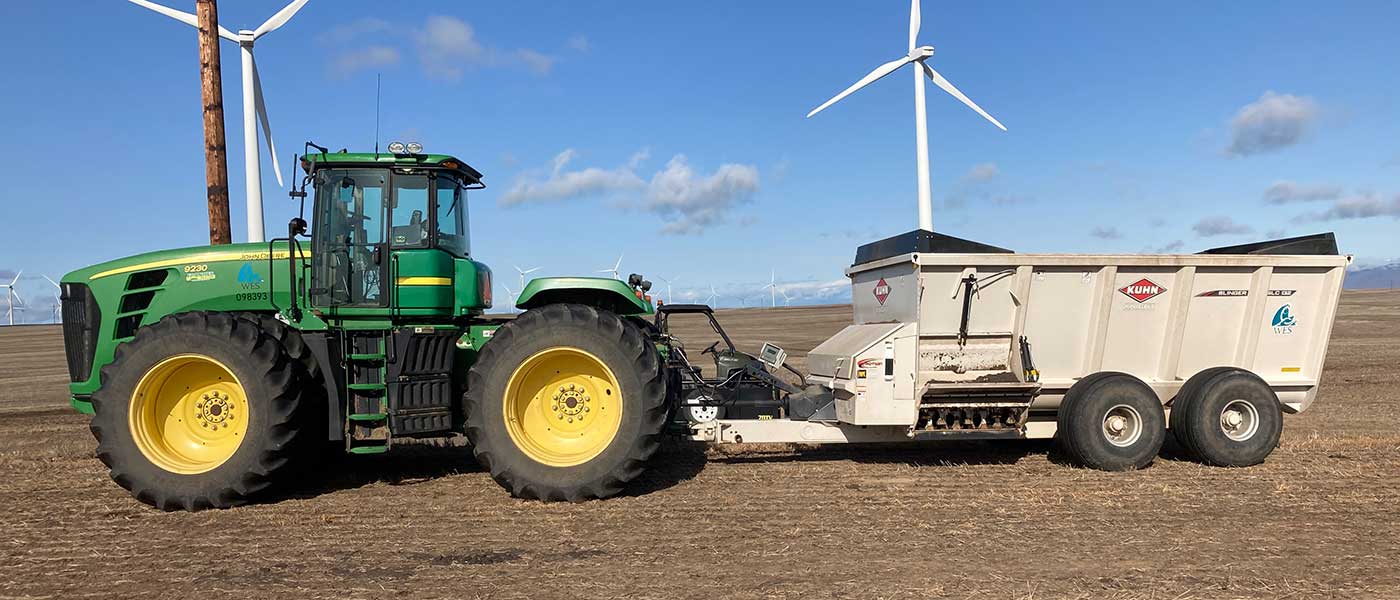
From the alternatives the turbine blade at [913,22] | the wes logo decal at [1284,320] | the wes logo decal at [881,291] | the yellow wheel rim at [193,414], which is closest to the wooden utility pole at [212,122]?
the yellow wheel rim at [193,414]

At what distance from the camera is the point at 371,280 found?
6.80 m

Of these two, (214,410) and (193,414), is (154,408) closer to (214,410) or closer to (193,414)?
(193,414)

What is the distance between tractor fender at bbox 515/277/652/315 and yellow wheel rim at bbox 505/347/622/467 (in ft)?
2.10

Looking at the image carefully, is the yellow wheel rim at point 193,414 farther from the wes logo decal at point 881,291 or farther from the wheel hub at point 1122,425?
the wheel hub at point 1122,425

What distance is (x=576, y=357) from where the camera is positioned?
6754mm

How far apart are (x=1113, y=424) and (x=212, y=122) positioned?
388 inches

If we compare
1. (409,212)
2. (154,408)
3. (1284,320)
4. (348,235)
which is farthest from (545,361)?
(1284,320)

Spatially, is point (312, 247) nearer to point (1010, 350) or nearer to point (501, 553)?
point (501, 553)

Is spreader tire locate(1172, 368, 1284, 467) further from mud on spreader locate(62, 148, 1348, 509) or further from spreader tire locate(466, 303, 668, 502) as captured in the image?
spreader tire locate(466, 303, 668, 502)

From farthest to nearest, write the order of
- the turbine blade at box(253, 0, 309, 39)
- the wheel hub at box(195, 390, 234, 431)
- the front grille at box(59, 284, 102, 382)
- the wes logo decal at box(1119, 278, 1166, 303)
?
the turbine blade at box(253, 0, 309, 39), the wes logo decal at box(1119, 278, 1166, 303), the front grille at box(59, 284, 102, 382), the wheel hub at box(195, 390, 234, 431)

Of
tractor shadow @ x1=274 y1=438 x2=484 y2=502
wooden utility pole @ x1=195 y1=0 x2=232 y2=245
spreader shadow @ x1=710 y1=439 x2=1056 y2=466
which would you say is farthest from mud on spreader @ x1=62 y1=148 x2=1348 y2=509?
wooden utility pole @ x1=195 y1=0 x2=232 y2=245

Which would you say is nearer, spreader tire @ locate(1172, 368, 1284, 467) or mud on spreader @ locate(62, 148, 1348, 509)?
mud on spreader @ locate(62, 148, 1348, 509)

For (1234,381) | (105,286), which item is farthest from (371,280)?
(1234,381)

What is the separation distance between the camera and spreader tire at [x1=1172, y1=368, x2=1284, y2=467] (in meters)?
7.27
